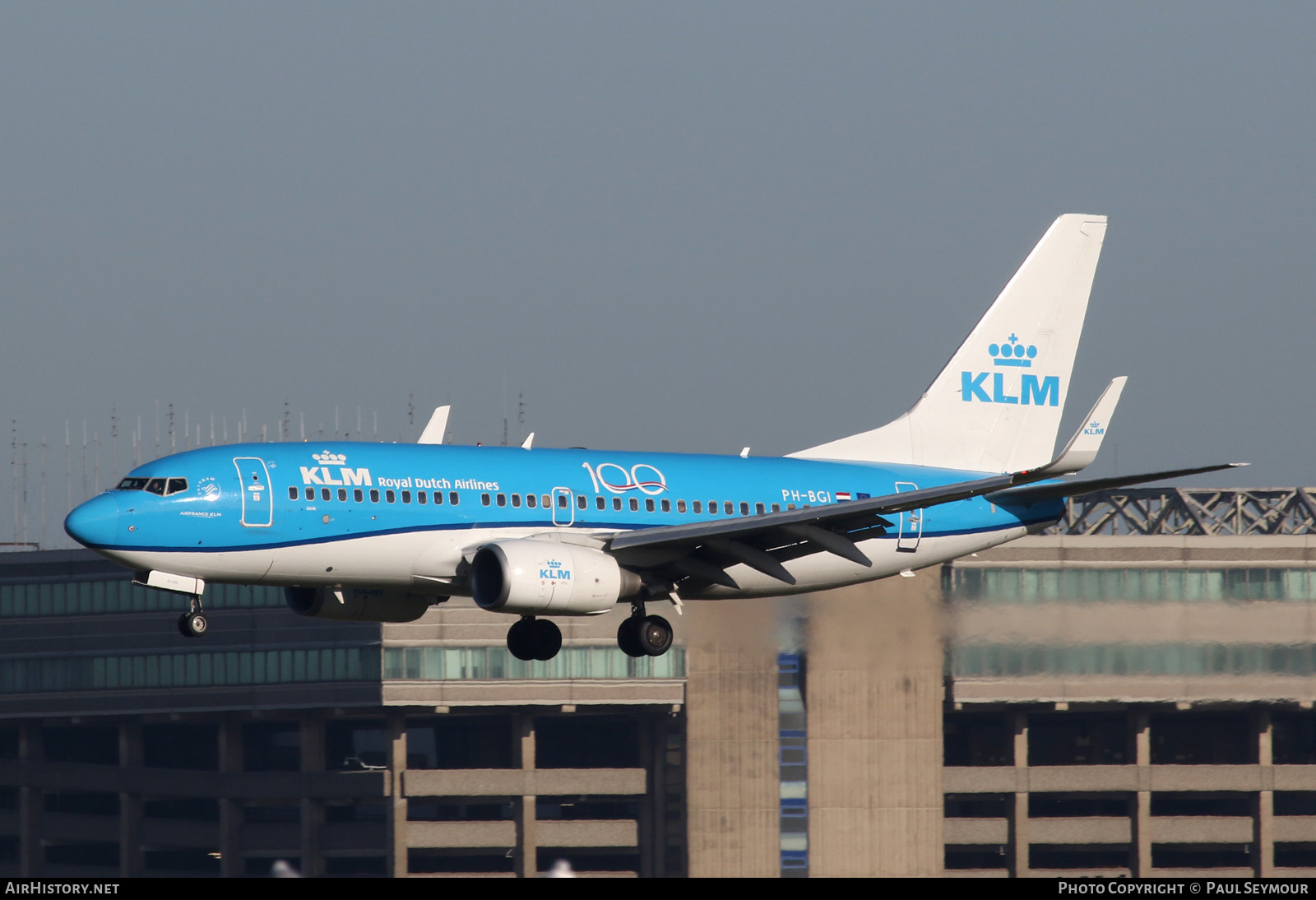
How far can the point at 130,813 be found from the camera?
13600 cm

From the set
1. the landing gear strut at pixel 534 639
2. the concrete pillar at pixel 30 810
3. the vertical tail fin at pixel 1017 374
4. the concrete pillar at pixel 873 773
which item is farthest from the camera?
the concrete pillar at pixel 30 810

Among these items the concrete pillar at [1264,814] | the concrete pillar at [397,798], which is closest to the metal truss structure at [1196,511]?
the concrete pillar at [1264,814]

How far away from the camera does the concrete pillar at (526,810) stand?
127812mm

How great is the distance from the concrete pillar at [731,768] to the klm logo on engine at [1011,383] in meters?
47.6

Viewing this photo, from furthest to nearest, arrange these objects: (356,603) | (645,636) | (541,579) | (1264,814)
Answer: (1264,814) < (356,603) < (645,636) < (541,579)

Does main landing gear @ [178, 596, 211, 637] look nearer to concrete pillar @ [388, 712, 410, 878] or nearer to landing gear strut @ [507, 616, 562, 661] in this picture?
landing gear strut @ [507, 616, 562, 661]

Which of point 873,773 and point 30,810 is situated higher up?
point 873,773

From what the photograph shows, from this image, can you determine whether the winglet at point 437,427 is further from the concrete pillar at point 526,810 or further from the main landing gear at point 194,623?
the concrete pillar at point 526,810

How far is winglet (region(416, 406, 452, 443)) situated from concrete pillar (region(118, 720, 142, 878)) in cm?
9099

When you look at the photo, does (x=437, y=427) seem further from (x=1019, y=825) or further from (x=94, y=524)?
(x=1019, y=825)

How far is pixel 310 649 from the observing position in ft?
407

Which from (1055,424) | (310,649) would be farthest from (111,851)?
(1055,424)

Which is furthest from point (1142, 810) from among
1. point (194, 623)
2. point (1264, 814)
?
point (194, 623)

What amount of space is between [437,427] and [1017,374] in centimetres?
1774
